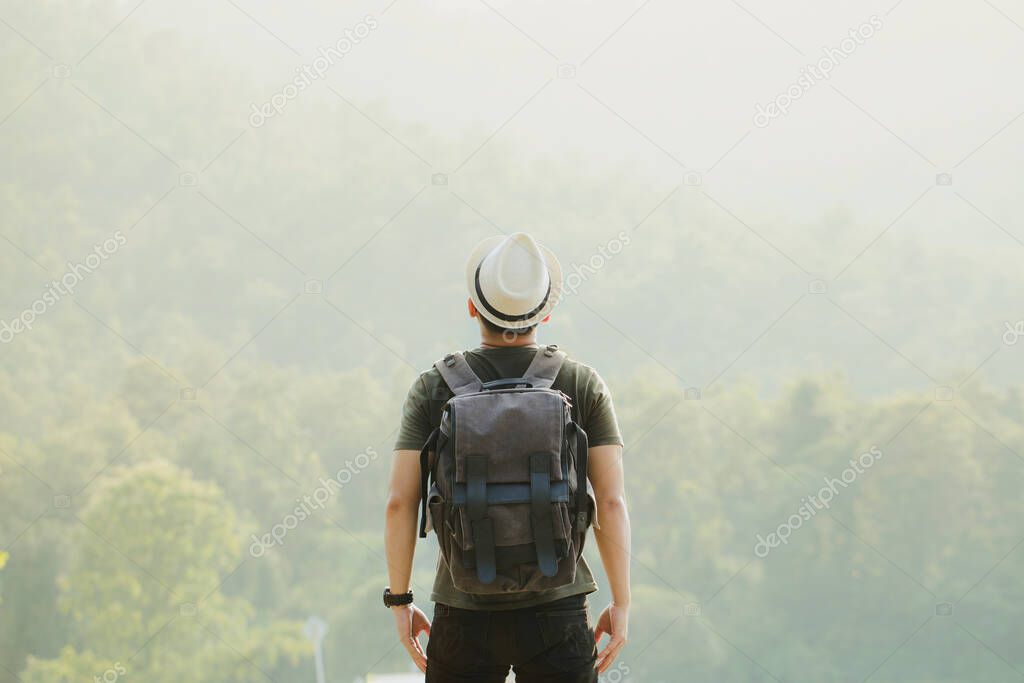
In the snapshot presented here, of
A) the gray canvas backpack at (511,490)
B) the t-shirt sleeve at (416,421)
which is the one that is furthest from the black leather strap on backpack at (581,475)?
the t-shirt sleeve at (416,421)

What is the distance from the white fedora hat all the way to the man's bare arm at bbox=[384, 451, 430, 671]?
230mm

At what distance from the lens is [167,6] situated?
17797 millimetres

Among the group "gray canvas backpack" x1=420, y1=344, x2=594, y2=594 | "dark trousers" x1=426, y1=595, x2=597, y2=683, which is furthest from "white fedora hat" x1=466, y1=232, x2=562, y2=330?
"dark trousers" x1=426, y1=595, x2=597, y2=683

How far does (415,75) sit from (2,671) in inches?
364

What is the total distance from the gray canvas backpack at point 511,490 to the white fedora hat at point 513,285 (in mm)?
115

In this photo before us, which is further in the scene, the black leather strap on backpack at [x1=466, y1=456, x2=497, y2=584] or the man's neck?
the man's neck

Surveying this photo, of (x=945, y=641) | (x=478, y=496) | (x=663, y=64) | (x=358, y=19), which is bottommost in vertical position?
(x=945, y=641)

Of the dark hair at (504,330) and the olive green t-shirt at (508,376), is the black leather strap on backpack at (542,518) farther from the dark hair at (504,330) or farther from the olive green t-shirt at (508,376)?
the dark hair at (504,330)

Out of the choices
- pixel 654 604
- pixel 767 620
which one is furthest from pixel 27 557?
pixel 767 620

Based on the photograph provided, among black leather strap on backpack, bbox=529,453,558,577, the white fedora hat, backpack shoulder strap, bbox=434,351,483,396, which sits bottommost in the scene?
black leather strap on backpack, bbox=529,453,558,577

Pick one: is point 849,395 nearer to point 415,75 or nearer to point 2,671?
point 415,75

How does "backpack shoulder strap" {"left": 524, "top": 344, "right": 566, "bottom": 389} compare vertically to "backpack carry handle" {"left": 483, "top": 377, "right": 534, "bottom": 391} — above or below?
above

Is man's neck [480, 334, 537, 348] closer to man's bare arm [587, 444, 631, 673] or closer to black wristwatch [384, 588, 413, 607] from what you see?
man's bare arm [587, 444, 631, 673]

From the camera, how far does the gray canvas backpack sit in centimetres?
129
